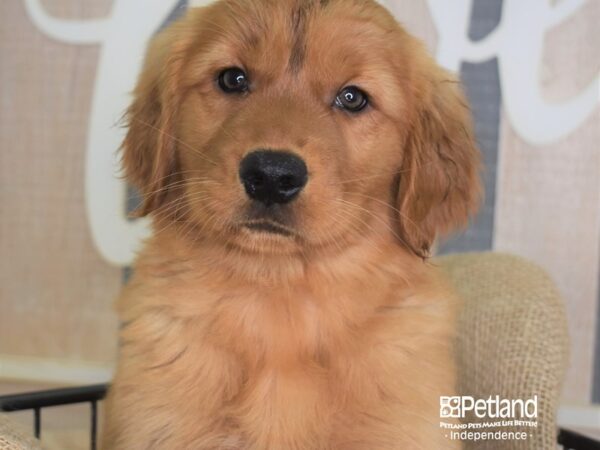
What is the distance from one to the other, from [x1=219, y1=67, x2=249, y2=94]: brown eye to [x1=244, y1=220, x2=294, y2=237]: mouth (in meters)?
0.33

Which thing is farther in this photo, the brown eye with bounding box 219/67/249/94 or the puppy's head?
the brown eye with bounding box 219/67/249/94

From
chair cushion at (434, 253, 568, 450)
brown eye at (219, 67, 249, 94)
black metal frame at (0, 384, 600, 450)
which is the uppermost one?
brown eye at (219, 67, 249, 94)

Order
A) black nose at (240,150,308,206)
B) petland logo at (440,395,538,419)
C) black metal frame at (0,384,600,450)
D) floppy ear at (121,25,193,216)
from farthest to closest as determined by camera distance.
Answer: black metal frame at (0,384,600,450), petland logo at (440,395,538,419), floppy ear at (121,25,193,216), black nose at (240,150,308,206)

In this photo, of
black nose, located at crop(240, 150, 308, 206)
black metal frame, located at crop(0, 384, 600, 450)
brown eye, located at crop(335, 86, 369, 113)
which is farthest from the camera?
black metal frame, located at crop(0, 384, 600, 450)

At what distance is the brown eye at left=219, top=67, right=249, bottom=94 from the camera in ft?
5.74

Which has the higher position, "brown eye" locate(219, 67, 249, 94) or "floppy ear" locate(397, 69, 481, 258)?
"brown eye" locate(219, 67, 249, 94)

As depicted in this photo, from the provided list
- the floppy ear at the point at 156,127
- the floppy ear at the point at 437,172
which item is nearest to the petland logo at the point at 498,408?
the floppy ear at the point at 437,172

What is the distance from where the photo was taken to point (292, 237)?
1593mm

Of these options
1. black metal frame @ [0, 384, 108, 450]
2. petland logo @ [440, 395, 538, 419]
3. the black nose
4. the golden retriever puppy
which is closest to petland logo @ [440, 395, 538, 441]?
petland logo @ [440, 395, 538, 419]

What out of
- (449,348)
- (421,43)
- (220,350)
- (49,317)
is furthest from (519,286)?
(49,317)

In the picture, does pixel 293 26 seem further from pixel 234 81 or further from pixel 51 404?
pixel 51 404

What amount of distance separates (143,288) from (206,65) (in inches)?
19.3

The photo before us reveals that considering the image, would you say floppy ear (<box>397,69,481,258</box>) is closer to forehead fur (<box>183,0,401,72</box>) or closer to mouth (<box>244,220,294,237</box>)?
forehead fur (<box>183,0,401,72</box>)

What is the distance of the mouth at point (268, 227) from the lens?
5.12 ft
